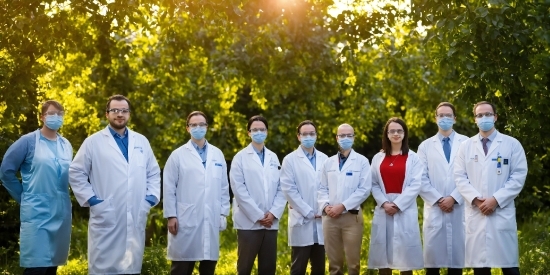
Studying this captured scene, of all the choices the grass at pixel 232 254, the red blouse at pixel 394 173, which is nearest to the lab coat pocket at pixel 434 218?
the red blouse at pixel 394 173

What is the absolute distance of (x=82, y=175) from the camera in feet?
27.5

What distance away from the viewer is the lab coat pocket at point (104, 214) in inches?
328

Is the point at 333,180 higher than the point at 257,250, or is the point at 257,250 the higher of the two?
the point at 333,180

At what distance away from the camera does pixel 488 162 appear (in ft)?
29.3

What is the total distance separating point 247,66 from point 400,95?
4.74 metres

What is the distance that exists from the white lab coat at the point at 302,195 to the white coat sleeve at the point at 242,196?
0.48 metres

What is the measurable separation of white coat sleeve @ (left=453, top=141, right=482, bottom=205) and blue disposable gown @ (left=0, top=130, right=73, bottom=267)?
154 inches

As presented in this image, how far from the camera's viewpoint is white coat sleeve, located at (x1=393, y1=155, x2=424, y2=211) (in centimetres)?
927

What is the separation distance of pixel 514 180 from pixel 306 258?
2.41m

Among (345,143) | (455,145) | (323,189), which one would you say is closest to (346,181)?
(323,189)

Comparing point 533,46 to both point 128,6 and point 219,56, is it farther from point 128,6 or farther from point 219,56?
point 219,56

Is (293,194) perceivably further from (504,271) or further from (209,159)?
(504,271)

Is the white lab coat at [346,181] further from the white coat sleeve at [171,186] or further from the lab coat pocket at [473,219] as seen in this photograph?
the white coat sleeve at [171,186]

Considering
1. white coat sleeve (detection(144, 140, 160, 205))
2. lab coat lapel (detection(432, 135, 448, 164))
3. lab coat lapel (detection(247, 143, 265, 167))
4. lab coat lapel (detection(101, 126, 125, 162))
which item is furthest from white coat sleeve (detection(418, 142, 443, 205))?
lab coat lapel (detection(101, 126, 125, 162))
